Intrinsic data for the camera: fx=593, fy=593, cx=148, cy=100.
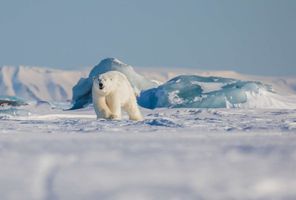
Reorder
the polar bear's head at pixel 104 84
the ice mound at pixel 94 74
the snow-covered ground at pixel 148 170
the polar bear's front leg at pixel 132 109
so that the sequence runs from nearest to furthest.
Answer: the snow-covered ground at pixel 148 170, the polar bear's head at pixel 104 84, the polar bear's front leg at pixel 132 109, the ice mound at pixel 94 74

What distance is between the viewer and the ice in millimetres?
14914

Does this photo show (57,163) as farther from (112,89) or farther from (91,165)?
(112,89)

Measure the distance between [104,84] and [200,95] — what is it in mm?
8435

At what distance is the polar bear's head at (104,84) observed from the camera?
7.20m

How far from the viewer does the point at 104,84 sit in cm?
721

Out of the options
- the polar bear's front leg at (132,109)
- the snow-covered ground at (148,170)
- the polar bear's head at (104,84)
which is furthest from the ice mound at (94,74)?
the snow-covered ground at (148,170)

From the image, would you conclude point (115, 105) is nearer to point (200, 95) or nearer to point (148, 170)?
point (148, 170)

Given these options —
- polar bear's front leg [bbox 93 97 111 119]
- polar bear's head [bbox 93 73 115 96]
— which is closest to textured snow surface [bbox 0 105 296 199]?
polar bear's head [bbox 93 73 115 96]

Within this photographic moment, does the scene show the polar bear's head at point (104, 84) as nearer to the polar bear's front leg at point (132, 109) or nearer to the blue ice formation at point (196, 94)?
the polar bear's front leg at point (132, 109)

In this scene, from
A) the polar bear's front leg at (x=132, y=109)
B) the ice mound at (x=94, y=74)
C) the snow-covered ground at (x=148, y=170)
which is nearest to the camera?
the snow-covered ground at (x=148, y=170)

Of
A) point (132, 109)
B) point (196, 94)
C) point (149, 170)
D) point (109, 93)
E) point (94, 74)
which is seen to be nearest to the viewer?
point (149, 170)

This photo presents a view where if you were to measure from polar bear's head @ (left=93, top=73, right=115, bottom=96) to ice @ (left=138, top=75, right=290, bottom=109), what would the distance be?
7698mm

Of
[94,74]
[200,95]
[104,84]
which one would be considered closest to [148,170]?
[104,84]

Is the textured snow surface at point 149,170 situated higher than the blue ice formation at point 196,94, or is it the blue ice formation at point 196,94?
the textured snow surface at point 149,170
